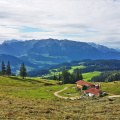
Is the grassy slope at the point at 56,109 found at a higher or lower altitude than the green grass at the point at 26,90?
higher

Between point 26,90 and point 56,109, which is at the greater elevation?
point 56,109

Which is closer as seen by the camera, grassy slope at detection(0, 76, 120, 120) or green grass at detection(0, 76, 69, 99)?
grassy slope at detection(0, 76, 120, 120)

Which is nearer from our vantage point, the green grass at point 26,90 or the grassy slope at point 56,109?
the grassy slope at point 56,109

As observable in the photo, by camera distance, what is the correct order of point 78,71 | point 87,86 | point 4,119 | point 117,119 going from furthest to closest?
point 78,71 → point 87,86 → point 117,119 → point 4,119

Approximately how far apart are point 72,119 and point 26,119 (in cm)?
729

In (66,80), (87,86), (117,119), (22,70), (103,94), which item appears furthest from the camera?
(66,80)

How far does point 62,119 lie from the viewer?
815 inches

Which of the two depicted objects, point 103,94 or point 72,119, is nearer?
point 72,119

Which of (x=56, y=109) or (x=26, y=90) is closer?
(x=56, y=109)

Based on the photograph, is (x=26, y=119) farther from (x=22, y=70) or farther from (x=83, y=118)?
(x=22, y=70)

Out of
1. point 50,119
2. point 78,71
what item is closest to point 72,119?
point 50,119

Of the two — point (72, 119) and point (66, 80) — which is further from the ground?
point (72, 119)

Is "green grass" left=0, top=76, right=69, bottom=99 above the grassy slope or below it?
below

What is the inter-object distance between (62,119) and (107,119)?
23.7 feet
